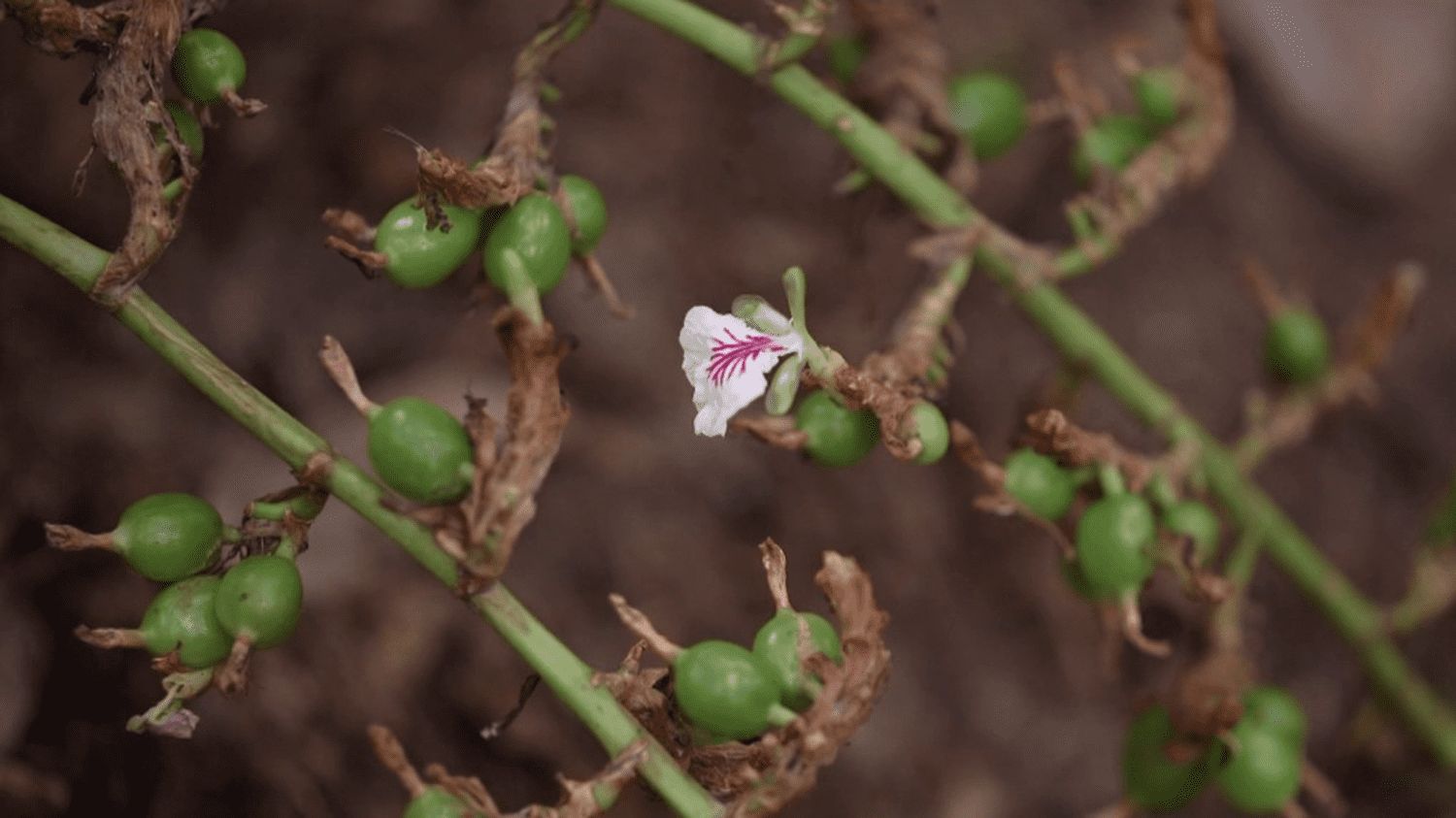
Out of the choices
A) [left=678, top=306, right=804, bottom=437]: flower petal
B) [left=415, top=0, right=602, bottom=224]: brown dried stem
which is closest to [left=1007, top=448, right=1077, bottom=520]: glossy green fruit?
[left=678, top=306, right=804, bottom=437]: flower petal

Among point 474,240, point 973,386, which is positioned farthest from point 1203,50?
point 474,240

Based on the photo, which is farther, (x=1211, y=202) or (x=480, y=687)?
(x=1211, y=202)

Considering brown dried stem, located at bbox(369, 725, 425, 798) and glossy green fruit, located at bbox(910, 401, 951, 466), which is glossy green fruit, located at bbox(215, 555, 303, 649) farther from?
glossy green fruit, located at bbox(910, 401, 951, 466)

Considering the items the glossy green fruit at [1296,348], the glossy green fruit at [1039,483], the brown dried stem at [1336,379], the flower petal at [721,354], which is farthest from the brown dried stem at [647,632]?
the glossy green fruit at [1296,348]

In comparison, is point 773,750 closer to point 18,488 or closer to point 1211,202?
point 18,488

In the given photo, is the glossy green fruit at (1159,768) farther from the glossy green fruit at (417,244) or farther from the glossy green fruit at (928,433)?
the glossy green fruit at (417,244)
